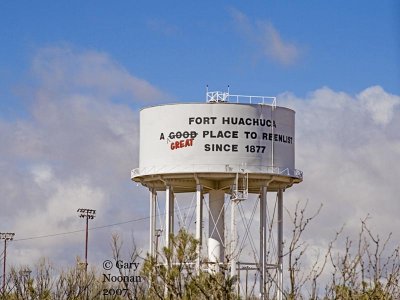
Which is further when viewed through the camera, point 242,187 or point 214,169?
point 242,187

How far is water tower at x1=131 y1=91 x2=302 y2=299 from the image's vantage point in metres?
44.1

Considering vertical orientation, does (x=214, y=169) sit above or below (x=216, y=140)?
below

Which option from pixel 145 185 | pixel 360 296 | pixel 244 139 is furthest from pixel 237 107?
pixel 360 296

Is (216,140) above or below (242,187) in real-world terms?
above

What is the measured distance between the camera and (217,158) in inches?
1734

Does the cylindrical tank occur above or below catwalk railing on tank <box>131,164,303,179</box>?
above

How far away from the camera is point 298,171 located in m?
45.9

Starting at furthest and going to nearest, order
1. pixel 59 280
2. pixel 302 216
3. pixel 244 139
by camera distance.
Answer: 1. pixel 244 139
2. pixel 59 280
3. pixel 302 216

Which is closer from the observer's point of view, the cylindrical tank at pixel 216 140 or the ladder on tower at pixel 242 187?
the ladder on tower at pixel 242 187

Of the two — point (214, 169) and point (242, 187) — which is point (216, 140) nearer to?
point (214, 169)

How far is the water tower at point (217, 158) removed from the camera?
44.1m

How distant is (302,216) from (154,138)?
97.1 ft

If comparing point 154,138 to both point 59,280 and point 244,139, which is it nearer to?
point 244,139

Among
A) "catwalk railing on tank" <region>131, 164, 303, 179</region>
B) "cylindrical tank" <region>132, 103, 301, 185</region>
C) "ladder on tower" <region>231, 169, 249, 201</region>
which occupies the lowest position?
"ladder on tower" <region>231, 169, 249, 201</region>
